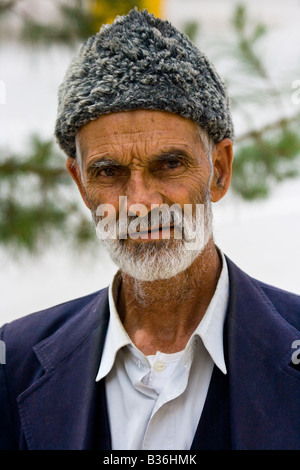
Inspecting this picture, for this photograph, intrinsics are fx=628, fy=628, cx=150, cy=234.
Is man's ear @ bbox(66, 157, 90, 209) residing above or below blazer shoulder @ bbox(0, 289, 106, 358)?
above

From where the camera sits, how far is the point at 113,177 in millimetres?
1678

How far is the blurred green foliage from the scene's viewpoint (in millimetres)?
3100

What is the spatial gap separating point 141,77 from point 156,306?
623mm

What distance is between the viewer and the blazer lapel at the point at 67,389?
1588 mm

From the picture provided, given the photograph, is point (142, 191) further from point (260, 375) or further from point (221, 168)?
point (260, 375)

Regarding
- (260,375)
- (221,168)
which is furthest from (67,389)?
(221,168)

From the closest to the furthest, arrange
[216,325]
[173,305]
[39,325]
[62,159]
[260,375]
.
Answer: [260,375], [216,325], [173,305], [39,325], [62,159]

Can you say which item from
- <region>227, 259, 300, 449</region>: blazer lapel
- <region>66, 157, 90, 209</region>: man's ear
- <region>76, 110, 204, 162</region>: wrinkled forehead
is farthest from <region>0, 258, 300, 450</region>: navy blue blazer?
<region>76, 110, 204, 162</region>: wrinkled forehead

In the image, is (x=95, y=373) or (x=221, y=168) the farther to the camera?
(x=221, y=168)

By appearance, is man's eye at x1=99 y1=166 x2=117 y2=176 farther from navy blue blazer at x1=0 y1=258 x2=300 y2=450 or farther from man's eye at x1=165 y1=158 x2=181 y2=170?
navy blue blazer at x1=0 y1=258 x2=300 y2=450

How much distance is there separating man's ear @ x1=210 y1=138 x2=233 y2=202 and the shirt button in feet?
1.60

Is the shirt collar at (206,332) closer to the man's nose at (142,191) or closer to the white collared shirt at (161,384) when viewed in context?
the white collared shirt at (161,384)

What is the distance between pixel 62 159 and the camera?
316 cm

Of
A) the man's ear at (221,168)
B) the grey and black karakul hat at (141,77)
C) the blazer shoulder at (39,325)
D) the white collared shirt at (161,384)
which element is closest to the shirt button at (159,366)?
the white collared shirt at (161,384)
